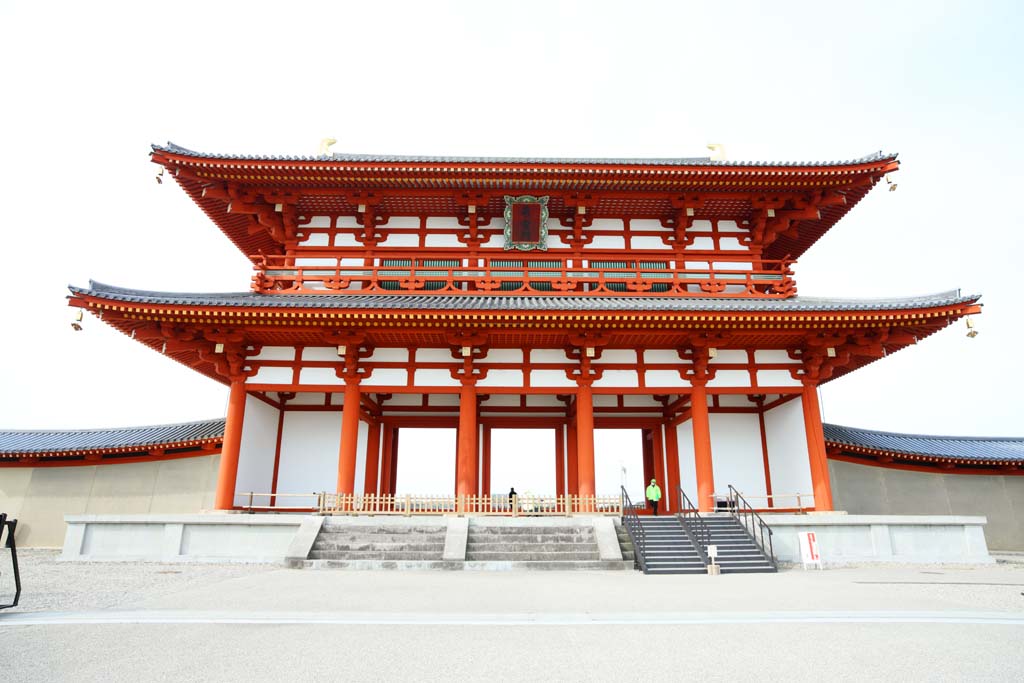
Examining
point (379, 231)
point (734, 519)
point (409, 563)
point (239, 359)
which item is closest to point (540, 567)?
point (409, 563)

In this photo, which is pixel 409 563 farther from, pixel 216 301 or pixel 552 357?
pixel 216 301

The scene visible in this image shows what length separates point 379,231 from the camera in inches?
706

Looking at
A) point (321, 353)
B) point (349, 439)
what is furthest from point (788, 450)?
point (321, 353)

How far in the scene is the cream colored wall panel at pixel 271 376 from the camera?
51.4 feet

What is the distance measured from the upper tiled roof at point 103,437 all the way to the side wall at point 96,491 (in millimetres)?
788

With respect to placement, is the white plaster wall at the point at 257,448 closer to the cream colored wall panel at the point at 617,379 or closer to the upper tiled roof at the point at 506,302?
the upper tiled roof at the point at 506,302

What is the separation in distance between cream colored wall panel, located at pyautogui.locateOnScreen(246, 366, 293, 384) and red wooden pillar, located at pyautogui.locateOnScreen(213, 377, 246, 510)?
0.33 m

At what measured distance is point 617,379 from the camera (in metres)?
15.9

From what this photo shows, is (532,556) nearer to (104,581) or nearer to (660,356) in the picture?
(660,356)

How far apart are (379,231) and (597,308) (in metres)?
8.07

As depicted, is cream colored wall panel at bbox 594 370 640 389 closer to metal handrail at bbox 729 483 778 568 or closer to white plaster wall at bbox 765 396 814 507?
metal handrail at bbox 729 483 778 568

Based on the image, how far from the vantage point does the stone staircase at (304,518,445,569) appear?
11.6 meters

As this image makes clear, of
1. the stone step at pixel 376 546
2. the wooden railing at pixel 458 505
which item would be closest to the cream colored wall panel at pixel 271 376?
the wooden railing at pixel 458 505

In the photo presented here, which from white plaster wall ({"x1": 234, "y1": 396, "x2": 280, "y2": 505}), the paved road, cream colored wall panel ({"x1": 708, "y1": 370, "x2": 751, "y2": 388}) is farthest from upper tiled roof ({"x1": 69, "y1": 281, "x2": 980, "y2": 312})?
the paved road
